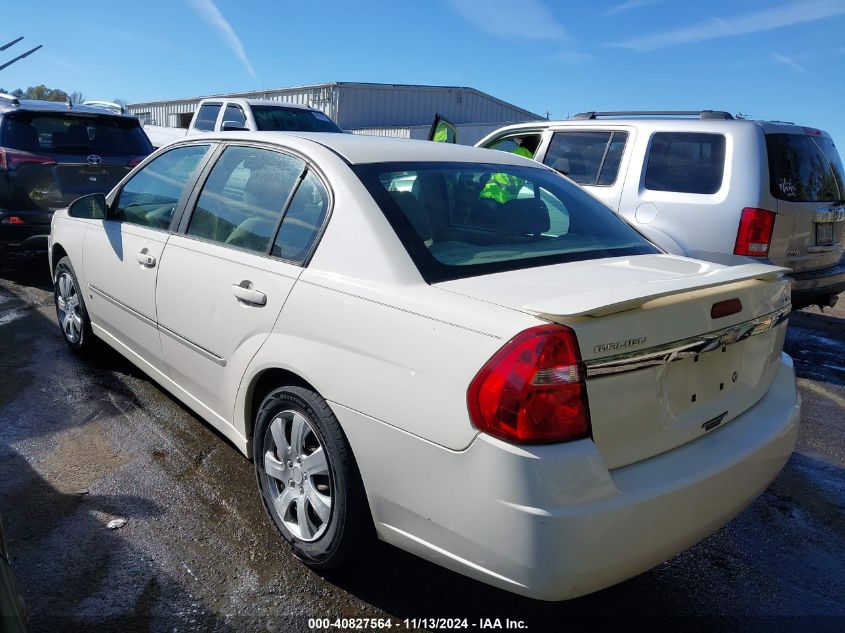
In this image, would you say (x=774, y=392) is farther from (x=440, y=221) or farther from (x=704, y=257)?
(x=440, y=221)

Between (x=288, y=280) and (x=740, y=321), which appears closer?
(x=740, y=321)

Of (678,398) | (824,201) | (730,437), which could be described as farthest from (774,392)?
(824,201)

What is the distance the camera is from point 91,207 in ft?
13.6

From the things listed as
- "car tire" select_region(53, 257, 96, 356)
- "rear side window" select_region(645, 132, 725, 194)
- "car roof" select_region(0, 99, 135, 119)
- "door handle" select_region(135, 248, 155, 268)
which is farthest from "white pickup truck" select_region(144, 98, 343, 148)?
"door handle" select_region(135, 248, 155, 268)

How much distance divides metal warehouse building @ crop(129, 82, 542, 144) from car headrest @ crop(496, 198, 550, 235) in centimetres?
1932

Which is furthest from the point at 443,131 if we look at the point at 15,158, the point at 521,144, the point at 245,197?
the point at 245,197

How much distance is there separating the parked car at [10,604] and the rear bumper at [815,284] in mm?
5353

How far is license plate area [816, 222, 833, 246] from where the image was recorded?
5.47 m

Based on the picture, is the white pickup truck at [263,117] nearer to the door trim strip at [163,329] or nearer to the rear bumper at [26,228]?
the rear bumper at [26,228]

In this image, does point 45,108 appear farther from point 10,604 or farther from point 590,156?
point 10,604

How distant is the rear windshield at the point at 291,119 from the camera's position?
10.8m

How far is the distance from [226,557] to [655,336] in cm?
184

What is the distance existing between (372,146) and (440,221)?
0.57 metres

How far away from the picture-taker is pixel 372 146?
9.77 ft
